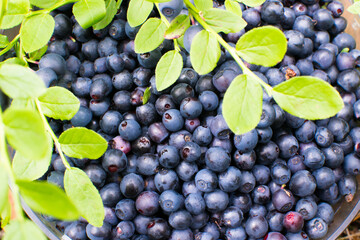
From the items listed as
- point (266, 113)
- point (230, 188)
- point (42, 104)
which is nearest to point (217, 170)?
point (230, 188)

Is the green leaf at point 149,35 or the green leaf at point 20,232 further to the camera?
the green leaf at point 149,35

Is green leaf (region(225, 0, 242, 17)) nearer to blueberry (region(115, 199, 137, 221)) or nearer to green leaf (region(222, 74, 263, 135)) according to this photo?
green leaf (region(222, 74, 263, 135))

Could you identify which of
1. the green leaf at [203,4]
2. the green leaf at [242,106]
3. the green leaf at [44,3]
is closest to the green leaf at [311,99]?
the green leaf at [242,106]

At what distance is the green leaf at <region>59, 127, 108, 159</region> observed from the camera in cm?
64

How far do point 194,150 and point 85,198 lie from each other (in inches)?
14.3

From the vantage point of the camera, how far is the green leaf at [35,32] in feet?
2.42

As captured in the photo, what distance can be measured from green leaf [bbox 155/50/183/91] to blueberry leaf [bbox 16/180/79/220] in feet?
1.38

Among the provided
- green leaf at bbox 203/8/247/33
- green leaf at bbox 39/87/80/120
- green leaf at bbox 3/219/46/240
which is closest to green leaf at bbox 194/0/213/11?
green leaf at bbox 203/8/247/33

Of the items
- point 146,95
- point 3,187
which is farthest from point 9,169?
point 146,95

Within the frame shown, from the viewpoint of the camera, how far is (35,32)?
2.43 feet

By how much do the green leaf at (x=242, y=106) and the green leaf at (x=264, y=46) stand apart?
0.20 ft

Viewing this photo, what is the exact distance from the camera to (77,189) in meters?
0.62

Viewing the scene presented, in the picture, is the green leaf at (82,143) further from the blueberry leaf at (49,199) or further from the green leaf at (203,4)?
the green leaf at (203,4)

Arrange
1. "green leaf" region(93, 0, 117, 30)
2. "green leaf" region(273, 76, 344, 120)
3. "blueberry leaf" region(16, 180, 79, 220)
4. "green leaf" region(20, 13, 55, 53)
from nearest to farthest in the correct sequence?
"blueberry leaf" region(16, 180, 79, 220) < "green leaf" region(273, 76, 344, 120) < "green leaf" region(20, 13, 55, 53) < "green leaf" region(93, 0, 117, 30)
